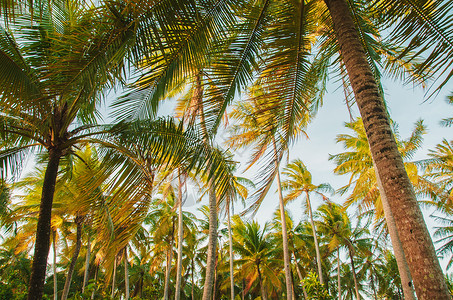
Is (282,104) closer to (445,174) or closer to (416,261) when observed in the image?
(416,261)

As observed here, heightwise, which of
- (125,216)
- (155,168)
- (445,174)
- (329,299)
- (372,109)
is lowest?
(329,299)

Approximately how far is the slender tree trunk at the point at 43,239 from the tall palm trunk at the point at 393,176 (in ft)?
15.7

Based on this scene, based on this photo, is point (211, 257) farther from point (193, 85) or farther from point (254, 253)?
point (254, 253)

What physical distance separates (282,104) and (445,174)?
1603cm

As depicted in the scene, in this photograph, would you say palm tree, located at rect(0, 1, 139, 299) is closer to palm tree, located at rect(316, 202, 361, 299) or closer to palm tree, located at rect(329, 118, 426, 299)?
palm tree, located at rect(329, 118, 426, 299)

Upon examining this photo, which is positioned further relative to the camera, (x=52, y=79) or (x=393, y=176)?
(x=52, y=79)

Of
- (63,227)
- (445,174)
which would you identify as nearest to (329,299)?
(445,174)

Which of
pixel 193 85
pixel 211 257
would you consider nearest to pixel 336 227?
pixel 211 257

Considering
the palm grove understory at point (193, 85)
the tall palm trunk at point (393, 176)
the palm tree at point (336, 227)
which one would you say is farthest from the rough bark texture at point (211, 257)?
the palm tree at point (336, 227)

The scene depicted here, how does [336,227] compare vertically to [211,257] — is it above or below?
above

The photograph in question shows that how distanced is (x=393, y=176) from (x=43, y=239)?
4940mm

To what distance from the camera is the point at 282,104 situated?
14.9 feet

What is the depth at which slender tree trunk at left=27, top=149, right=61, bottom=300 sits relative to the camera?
4.29 metres

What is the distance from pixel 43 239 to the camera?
4.56 m
